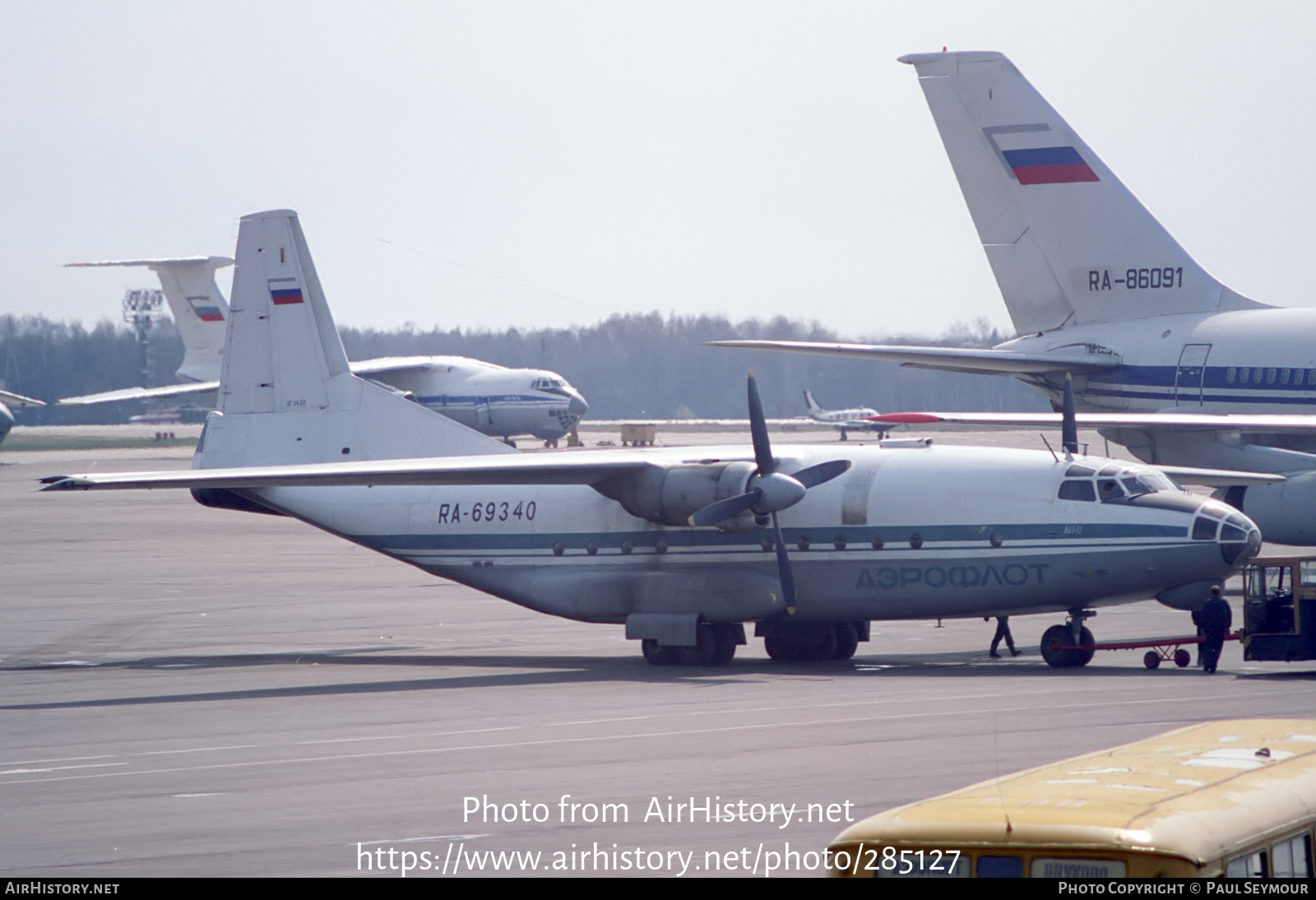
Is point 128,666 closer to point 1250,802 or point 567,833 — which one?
point 567,833

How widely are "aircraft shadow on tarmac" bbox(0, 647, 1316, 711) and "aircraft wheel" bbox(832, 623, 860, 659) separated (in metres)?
0.16

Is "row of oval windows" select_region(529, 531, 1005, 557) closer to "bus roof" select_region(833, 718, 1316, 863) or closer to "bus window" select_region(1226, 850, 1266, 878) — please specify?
"bus roof" select_region(833, 718, 1316, 863)

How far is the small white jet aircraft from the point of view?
70875mm

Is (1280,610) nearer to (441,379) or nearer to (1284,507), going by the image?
(1284,507)

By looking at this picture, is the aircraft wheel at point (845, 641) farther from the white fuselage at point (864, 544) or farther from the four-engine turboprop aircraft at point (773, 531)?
the white fuselage at point (864, 544)

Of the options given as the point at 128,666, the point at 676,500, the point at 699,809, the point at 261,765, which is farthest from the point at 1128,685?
the point at 128,666

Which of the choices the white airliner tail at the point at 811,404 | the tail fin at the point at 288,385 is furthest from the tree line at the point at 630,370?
the tail fin at the point at 288,385

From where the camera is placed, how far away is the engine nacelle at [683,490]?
2209cm

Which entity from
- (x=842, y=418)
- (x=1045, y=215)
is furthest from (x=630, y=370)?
(x=1045, y=215)

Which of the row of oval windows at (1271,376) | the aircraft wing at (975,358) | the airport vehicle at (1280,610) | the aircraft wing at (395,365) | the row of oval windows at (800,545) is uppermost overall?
the aircraft wing at (395,365)

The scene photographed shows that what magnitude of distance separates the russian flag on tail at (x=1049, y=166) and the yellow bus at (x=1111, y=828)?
2656cm

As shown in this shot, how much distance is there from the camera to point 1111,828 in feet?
19.2

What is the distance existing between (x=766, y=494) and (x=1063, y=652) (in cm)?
452

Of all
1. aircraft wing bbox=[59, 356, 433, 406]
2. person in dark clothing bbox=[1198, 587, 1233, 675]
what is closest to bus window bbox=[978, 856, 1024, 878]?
person in dark clothing bbox=[1198, 587, 1233, 675]
